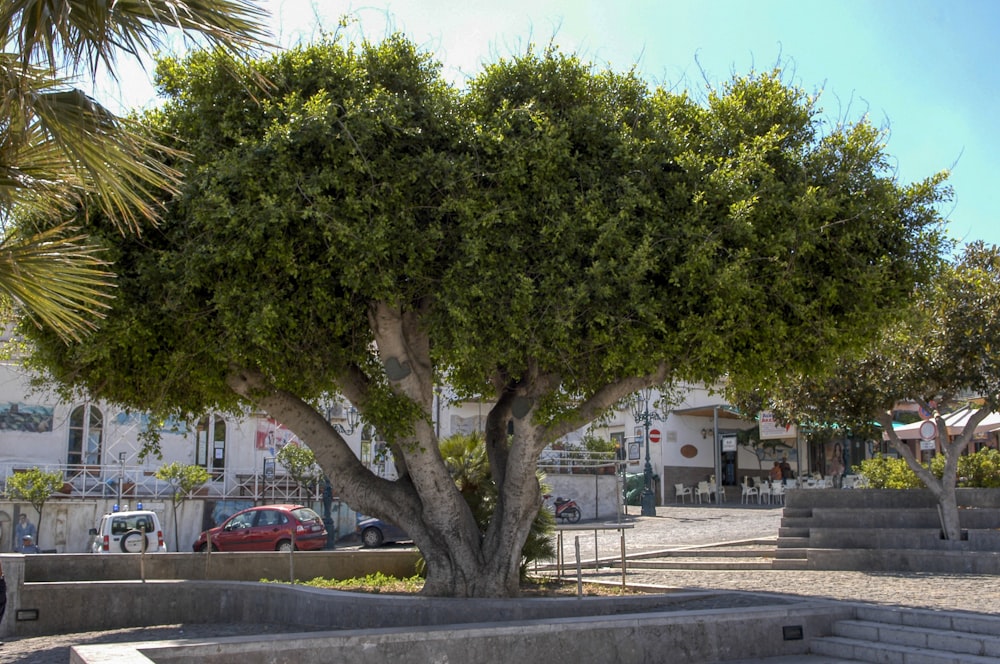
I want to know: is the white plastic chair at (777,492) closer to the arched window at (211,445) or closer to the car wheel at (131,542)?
the arched window at (211,445)

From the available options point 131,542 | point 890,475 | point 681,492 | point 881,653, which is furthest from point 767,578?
point 681,492

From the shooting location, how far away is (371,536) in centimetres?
2730

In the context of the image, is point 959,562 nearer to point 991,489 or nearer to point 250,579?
point 991,489

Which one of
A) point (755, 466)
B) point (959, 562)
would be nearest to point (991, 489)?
point (959, 562)

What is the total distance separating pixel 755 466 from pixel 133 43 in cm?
3739

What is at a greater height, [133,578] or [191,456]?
[191,456]

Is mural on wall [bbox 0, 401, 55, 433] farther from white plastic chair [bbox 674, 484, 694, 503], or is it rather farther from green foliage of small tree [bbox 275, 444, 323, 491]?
white plastic chair [bbox 674, 484, 694, 503]

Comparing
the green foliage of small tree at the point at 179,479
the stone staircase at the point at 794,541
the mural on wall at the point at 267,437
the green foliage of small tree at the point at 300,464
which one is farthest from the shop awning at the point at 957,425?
the mural on wall at the point at 267,437

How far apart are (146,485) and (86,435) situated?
11.2 feet

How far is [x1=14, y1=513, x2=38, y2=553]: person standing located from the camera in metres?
25.1

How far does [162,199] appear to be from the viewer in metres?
10.8

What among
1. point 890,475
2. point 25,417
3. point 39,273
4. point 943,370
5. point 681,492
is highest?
point 25,417

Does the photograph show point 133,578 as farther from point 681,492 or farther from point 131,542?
point 681,492

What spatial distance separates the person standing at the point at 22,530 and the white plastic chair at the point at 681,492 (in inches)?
899
